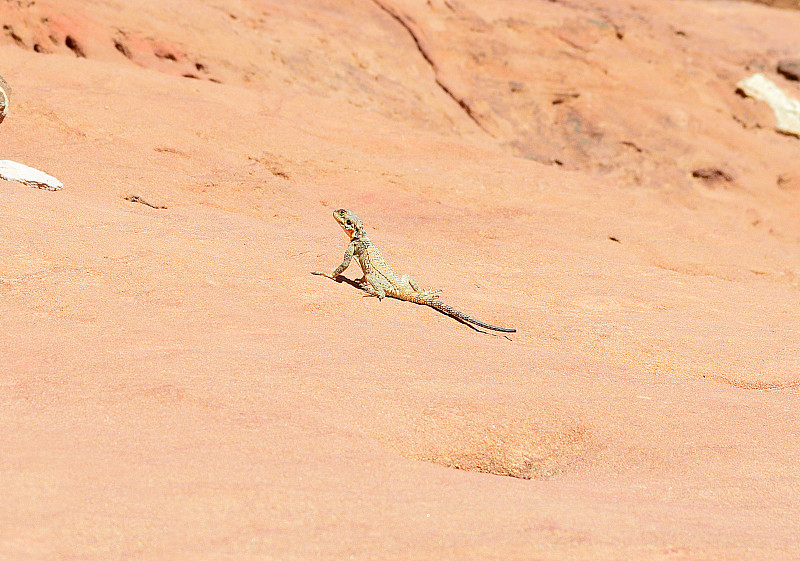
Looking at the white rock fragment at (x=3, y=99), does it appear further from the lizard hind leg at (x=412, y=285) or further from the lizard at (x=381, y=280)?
the lizard hind leg at (x=412, y=285)

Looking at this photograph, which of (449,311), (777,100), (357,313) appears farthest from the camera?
(777,100)

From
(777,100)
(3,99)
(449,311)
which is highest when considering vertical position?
(777,100)

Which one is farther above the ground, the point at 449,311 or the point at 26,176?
the point at 449,311

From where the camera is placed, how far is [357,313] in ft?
17.5

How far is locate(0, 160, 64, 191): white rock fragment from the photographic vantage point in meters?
6.52

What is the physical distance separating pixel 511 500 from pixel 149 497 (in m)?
1.44

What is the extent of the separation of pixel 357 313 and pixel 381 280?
925mm

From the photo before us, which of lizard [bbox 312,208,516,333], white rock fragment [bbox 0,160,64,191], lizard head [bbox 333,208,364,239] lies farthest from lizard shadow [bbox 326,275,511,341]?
white rock fragment [bbox 0,160,64,191]

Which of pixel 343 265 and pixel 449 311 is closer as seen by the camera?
pixel 449 311

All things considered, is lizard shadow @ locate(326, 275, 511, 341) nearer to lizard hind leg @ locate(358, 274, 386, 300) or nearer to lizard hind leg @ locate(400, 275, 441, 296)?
lizard hind leg @ locate(358, 274, 386, 300)

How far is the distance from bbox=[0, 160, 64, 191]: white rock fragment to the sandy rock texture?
30 cm

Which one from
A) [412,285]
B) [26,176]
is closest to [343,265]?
[412,285]

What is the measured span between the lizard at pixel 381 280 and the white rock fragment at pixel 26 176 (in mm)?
2565

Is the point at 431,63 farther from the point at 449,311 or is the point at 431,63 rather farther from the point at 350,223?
the point at 449,311
